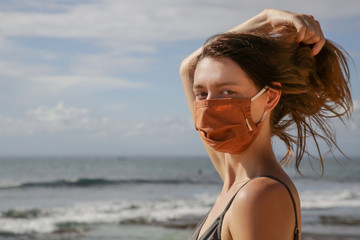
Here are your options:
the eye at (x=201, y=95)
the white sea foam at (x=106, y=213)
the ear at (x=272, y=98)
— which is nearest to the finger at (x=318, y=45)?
the ear at (x=272, y=98)

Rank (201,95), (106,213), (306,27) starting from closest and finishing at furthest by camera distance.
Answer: (306,27), (201,95), (106,213)

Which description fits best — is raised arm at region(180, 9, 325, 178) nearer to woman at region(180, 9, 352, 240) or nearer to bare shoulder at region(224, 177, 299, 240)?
woman at region(180, 9, 352, 240)

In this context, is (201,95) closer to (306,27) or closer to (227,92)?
(227,92)

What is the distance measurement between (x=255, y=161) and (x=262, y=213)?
312mm

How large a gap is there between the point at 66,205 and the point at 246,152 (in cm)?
1893

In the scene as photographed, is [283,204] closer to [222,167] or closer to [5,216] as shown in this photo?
[222,167]

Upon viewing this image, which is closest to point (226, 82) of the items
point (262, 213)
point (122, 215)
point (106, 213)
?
point (262, 213)

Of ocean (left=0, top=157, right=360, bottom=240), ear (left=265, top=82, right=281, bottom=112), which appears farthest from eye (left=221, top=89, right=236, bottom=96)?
ocean (left=0, top=157, right=360, bottom=240)

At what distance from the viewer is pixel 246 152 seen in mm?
1920

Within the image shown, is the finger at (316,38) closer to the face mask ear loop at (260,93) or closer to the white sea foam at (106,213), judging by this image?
the face mask ear loop at (260,93)

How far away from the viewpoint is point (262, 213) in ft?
5.21

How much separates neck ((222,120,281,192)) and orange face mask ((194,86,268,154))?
31 mm

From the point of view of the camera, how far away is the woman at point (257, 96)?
5.52 ft

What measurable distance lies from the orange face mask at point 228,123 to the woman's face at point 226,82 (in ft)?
0.08
